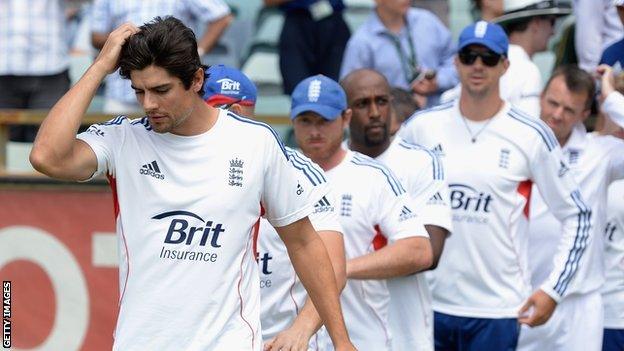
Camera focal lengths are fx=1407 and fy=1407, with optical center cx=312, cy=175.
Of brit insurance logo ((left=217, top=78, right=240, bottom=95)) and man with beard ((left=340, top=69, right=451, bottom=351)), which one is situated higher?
brit insurance logo ((left=217, top=78, right=240, bottom=95))

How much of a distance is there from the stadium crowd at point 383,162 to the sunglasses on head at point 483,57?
0.5 inches

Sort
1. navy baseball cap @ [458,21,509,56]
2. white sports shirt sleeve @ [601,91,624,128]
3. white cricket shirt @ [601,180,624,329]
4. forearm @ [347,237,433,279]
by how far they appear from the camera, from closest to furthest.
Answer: forearm @ [347,237,433,279], navy baseball cap @ [458,21,509,56], white sports shirt sleeve @ [601,91,624,128], white cricket shirt @ [601,180,624,329]

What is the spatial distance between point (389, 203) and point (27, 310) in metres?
3.42

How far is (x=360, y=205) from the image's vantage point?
22.5 ft

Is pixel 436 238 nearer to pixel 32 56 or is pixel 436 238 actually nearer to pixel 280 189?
pixel 280 189

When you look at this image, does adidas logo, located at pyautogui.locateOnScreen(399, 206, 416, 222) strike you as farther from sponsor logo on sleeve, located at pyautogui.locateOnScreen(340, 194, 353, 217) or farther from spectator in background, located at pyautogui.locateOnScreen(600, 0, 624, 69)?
spectator in background, located at pyautogui.locateOnScreen(600, 0, 624, 69)

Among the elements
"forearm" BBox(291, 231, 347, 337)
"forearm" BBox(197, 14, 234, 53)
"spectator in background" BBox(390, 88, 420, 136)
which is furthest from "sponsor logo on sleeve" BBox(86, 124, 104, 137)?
"forearm" BBox(197, 14, 234, 53)

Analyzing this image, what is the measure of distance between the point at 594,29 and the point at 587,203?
1918mm

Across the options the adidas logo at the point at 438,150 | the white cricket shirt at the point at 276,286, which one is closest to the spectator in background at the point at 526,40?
the adidas logo at the point at 438,150

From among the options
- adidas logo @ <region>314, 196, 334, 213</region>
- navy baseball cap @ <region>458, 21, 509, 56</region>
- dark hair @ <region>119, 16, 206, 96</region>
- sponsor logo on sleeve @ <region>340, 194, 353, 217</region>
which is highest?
dark hair @ <region>119, 16, 206, 96</region>

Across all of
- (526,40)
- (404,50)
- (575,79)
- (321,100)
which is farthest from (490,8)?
(321,100)

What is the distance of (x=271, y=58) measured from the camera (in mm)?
11133

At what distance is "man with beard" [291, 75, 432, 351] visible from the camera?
682cm

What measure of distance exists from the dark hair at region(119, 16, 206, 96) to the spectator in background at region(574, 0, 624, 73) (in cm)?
482
